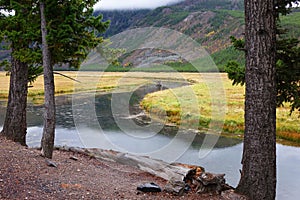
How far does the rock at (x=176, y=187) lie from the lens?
7.37m


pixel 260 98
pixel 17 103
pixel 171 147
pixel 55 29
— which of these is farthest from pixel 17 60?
pixel 171 147

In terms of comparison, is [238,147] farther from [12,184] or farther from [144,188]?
[12,184]

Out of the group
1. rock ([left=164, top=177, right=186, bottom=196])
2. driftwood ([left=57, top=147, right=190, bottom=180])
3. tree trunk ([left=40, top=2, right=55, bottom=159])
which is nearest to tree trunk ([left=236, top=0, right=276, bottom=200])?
rock ([left=164, top=177, right=186, bottom=196])

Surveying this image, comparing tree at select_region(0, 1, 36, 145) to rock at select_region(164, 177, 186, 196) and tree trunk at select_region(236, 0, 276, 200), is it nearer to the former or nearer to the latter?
rock at select_region(164, 177, 186, 196)

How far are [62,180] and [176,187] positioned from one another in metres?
2.56

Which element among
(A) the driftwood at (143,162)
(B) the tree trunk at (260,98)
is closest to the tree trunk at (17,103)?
(A) the driftwood at (143,162)

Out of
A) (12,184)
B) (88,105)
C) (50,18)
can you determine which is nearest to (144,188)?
(12,184)

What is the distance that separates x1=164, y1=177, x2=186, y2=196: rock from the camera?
7374mm

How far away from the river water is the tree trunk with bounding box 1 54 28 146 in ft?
19.6

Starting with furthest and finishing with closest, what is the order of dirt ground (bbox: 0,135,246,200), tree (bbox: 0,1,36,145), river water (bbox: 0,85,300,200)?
river water (bbox: 0,85,300,200) → tree (bbox: 0,1,36,145) → dirt ground (bbox: 0,135,246,200)

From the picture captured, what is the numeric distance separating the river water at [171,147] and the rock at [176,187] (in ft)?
15.7

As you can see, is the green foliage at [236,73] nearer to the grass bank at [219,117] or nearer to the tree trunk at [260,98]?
the tree trunk at [260,98]

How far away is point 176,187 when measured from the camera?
7500 mm

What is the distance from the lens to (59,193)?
252 inches
